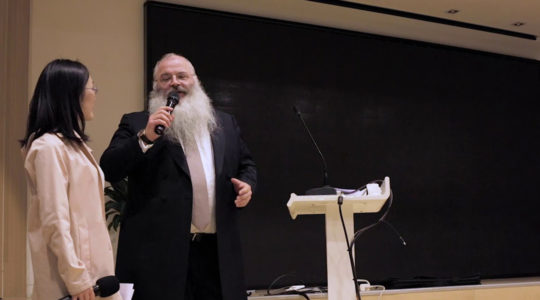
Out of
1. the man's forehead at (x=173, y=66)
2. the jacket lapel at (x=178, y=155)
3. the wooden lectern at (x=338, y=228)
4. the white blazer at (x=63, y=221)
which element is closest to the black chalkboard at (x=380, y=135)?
the man's forehead at (x=173, y=66)

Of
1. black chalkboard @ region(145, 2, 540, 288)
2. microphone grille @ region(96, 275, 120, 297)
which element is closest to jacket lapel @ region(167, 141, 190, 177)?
microphone grille @ region(96, 275, 120, 297)

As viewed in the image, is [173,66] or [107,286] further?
[173,66]

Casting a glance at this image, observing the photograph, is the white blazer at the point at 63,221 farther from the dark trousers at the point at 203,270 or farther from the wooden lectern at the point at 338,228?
the wooden lectern at the point at 338,228

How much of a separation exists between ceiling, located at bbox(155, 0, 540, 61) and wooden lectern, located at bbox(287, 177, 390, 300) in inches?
110

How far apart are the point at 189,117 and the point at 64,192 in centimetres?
89

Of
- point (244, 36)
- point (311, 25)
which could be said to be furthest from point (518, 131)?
point (244, 36)

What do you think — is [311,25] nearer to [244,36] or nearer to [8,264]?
[244,36]

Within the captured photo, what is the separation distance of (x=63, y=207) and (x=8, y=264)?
2669 millimetres

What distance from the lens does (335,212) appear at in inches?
92.7

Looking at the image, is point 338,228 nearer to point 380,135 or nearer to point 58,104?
point 58,104

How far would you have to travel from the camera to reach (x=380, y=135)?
209 inches

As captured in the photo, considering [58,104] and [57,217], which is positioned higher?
[58,104]

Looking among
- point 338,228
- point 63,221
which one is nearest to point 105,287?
point 63,221

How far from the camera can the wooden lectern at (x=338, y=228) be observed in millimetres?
2268
